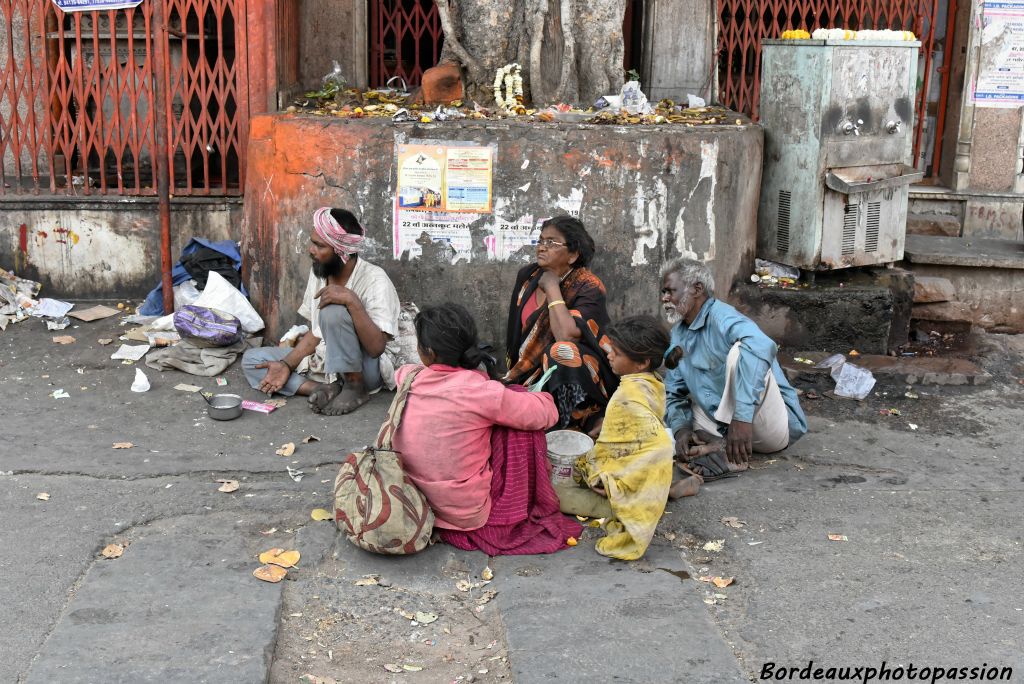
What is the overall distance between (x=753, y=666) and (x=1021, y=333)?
5.17 meters

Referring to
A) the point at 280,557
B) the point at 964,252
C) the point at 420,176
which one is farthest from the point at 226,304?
the point at 964,252

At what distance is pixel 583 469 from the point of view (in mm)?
4586

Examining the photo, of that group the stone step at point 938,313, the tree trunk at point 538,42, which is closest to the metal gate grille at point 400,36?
the tree trunk at point 538,42

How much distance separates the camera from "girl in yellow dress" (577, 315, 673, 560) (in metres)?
4.24

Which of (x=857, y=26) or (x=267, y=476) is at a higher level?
(x=857, y=26)

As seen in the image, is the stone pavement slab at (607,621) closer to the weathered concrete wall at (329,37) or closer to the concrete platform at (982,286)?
the concrete platform at (982,286)

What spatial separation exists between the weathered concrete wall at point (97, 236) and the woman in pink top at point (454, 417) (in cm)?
346

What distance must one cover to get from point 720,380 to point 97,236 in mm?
4382

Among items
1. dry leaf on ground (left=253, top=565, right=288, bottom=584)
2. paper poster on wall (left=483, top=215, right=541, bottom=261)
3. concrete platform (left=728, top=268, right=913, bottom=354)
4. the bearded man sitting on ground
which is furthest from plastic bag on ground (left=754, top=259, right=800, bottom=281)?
dry leaf on ground (left=253, top=565, right=288, bottom=584)

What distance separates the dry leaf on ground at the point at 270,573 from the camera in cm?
403

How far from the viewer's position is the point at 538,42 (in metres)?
7.05

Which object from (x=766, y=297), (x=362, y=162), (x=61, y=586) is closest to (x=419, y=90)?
(x=362, y=162)

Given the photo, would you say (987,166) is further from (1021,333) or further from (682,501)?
(682,501)

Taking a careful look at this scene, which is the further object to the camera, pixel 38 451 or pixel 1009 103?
pixel 1009 103
